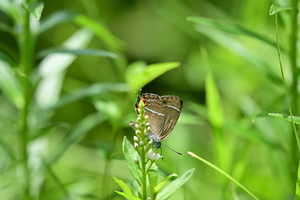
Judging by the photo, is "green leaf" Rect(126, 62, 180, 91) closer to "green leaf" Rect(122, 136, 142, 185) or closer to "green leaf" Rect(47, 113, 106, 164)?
"green leaf" Rect(47, 113, 106, 164)

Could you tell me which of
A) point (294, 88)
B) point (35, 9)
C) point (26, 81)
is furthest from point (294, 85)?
point (26, 81)

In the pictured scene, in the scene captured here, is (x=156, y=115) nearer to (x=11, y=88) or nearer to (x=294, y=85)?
(x=294, y=85)

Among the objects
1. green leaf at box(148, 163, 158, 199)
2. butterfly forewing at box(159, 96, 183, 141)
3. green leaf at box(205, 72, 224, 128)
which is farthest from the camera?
green leaf at box(205, 72, 224, 128)

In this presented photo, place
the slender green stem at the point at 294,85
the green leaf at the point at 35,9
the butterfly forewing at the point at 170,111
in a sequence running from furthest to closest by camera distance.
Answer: the slender green stem at the point at 294,85 < the butterfly forewing at the point at 170,111 < the green leaf at the point at 35,9

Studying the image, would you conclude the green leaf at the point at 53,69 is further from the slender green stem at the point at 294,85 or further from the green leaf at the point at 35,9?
A: the slender green stem at the point at 294,85

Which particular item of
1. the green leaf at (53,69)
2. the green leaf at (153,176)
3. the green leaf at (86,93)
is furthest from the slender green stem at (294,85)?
the green leaf at (53,69)

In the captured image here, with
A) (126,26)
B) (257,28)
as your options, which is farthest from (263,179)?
(126,26)

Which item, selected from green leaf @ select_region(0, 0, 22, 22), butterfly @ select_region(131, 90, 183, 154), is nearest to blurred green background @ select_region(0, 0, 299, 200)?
green leaf @ select_region(0, 0, 22, 22)

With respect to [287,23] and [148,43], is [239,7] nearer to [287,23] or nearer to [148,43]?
[148,43]
